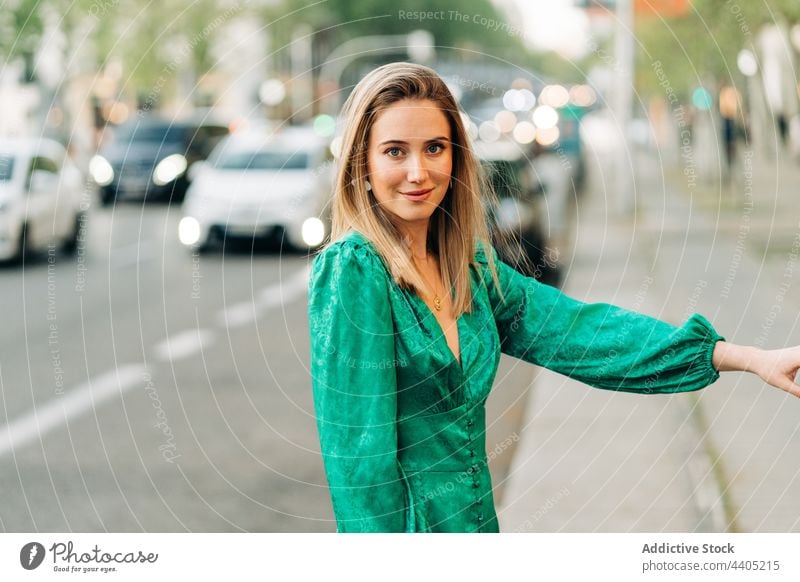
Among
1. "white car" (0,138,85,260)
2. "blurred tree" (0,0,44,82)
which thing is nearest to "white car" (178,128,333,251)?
"white car" (0,138,85,260)

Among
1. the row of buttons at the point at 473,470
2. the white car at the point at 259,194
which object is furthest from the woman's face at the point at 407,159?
the white car at the point at 259,194

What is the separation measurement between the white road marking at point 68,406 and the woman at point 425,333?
195 inches

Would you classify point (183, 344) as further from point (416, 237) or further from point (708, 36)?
point (708, 36)

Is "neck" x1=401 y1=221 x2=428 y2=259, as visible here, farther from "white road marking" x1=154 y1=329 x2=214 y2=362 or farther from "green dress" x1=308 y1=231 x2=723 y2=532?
"white road marking" x1=154 y1=329 x2=214 y2=362

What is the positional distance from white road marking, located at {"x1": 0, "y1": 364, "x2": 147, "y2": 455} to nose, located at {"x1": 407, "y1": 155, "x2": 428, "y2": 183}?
16.7 ft

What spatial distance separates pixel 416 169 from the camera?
Answer: 2375 millimetres

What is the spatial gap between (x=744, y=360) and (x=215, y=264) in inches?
555

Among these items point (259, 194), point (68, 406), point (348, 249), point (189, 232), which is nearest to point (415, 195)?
point (348, 249)

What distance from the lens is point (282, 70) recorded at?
60125 millimetres

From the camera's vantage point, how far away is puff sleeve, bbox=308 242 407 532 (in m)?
2.18

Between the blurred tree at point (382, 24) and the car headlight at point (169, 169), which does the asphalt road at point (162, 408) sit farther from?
the car headlight at point (169, 169)
